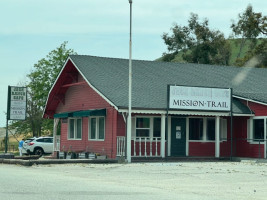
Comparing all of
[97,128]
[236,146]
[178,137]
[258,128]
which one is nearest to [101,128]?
[97,128]

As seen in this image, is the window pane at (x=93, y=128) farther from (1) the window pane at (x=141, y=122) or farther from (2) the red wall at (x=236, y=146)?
(2) the red wall at (x=236, y=146)

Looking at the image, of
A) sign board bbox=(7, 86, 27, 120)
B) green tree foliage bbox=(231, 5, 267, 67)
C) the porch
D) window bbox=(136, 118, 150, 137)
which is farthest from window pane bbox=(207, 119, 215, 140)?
green tree foliage bbox=(231, 5, 267, 67)

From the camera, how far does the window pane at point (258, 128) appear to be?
33.6 metres

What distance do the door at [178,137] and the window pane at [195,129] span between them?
0.52 metres

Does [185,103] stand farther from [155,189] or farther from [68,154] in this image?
[155,189]

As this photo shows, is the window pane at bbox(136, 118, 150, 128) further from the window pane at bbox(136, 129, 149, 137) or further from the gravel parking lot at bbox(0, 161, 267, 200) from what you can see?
the gravel parking lot at bbox(0, 161, 267, 200)

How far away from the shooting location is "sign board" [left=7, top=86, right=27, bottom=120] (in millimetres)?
31869

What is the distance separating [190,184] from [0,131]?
143672 millimetres

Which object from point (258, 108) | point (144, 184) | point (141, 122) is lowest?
point (144, 184)

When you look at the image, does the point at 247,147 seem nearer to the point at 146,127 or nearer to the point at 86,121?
the point at 146,127

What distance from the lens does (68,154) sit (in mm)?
35562

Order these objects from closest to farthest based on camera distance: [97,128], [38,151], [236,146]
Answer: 1. [97,128]
2. [236,146]
3. [38,151]

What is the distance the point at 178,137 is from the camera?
33938mm

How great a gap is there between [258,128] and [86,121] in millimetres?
9802
